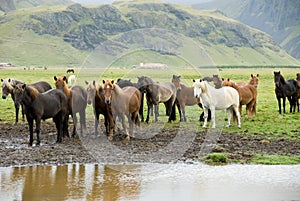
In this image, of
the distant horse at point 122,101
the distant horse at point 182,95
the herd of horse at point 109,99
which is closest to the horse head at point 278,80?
the herd of horse at point 109,99

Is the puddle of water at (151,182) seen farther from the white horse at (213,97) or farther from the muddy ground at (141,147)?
the white horse at (213,97)

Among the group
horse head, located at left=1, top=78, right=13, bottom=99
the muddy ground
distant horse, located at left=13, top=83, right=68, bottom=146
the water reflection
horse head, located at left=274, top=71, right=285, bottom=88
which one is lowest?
the water reflection

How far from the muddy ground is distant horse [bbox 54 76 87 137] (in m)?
0.74

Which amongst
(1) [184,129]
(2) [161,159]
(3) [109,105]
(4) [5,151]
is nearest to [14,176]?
(4) [5,151]

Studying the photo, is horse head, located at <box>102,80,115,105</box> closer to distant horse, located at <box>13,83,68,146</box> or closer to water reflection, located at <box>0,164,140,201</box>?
distant horse, located at <box>13,83,68,146</box>

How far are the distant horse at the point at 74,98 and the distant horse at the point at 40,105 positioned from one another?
61 cm

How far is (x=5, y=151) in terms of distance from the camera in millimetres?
13203

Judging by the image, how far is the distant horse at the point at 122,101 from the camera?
46.2 feet

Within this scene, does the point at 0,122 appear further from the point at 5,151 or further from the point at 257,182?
the point at 257,182

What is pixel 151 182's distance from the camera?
10062 millimetres

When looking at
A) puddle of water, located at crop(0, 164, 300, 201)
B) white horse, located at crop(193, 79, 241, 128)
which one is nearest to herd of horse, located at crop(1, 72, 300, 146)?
white horse, located at crop(193, 79, 241, 128)

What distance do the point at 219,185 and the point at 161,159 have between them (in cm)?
296

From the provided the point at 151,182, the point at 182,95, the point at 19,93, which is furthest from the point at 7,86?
the point at 151,182

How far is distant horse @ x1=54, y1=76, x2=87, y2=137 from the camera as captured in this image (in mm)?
15508
